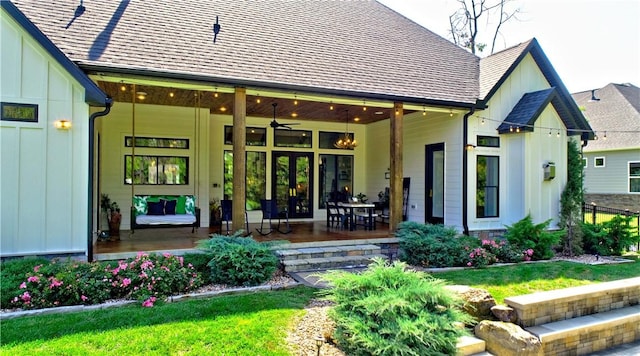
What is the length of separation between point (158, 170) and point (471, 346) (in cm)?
888

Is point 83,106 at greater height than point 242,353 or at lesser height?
greater

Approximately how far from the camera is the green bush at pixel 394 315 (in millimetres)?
3459

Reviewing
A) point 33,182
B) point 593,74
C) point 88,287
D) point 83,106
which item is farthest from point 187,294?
point 593,74

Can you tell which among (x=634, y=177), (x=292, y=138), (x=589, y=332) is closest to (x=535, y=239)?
(x=589, y=332)

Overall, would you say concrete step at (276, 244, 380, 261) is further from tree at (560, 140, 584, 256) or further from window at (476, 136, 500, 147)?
tree at (560, 140, 584, 256)

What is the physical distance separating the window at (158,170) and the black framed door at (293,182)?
2681 mm

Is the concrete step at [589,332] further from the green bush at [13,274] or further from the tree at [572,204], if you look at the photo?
the green bush at [13,274]

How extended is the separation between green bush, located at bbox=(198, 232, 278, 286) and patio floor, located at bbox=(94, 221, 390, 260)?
1254 mm

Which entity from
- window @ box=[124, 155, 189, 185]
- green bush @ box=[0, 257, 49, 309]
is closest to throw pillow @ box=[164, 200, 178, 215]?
window @ box=[124, 155, 189, 185]

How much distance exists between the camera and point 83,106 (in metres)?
6.20

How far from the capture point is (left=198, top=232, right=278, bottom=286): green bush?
573 centimetres

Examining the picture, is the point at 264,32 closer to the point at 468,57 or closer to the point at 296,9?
the point at 296,9

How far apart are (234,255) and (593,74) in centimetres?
2998

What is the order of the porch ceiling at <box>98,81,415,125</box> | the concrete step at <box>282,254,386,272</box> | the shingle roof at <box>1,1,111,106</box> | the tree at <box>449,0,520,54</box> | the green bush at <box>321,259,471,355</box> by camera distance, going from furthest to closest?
1. the tree at <box>449,0,520,54</box>
2. the porch ceiling at <box>98,81,415,125</box>
3. the concrete step at <box>282,254,386,272</box>
4. the shingle roof at <box>1,1,111,106</box>
5. the green bush at <box>321,259,471,355</box>
